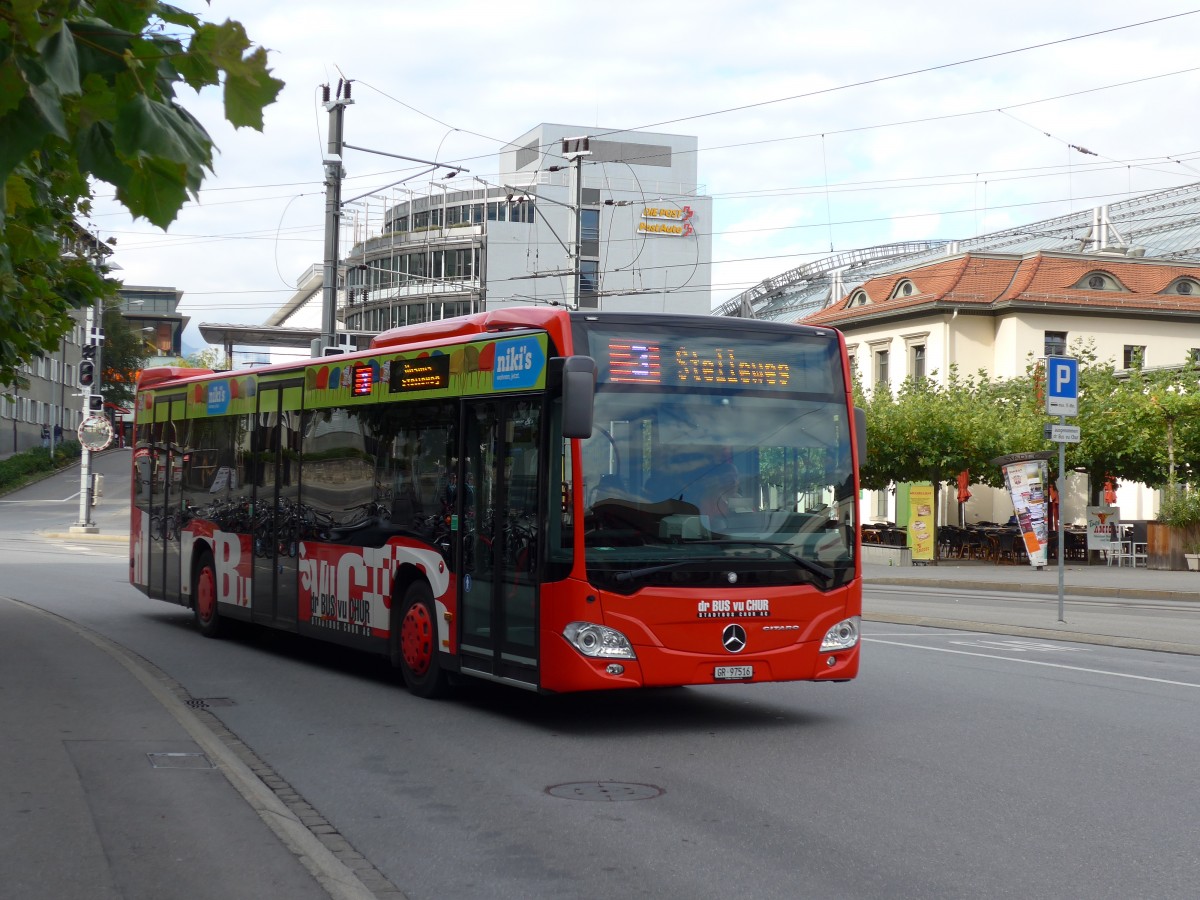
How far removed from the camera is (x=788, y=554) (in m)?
10.5

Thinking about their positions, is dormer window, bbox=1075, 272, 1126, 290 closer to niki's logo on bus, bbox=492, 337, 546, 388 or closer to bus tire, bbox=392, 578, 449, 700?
bus tire, bbox=392, 578, 449, 700

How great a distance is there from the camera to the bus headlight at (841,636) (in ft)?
35.0

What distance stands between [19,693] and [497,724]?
387 centimetres

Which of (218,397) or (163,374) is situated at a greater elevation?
(163,374)

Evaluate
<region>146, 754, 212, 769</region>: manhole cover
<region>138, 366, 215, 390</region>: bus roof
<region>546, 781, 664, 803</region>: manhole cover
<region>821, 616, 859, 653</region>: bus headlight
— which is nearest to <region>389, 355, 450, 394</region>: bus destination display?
<region>821, 616, 859, 653</region>: bus headlight

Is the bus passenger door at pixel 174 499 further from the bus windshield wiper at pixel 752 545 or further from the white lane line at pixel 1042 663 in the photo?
the bus windshield wiper at pixel 752 545

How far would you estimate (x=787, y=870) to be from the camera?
6.43m

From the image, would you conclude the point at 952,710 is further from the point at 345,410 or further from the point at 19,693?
the point at 19,693

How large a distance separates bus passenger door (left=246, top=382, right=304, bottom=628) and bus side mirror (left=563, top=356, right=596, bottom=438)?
564cm

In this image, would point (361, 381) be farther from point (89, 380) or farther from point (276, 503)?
point (89, 380)

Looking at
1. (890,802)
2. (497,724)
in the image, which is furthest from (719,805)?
(497,724)

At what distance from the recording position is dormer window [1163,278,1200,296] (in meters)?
63.6

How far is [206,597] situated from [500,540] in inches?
299

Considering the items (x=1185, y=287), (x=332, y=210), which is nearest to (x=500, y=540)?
(x=332, y=210)
